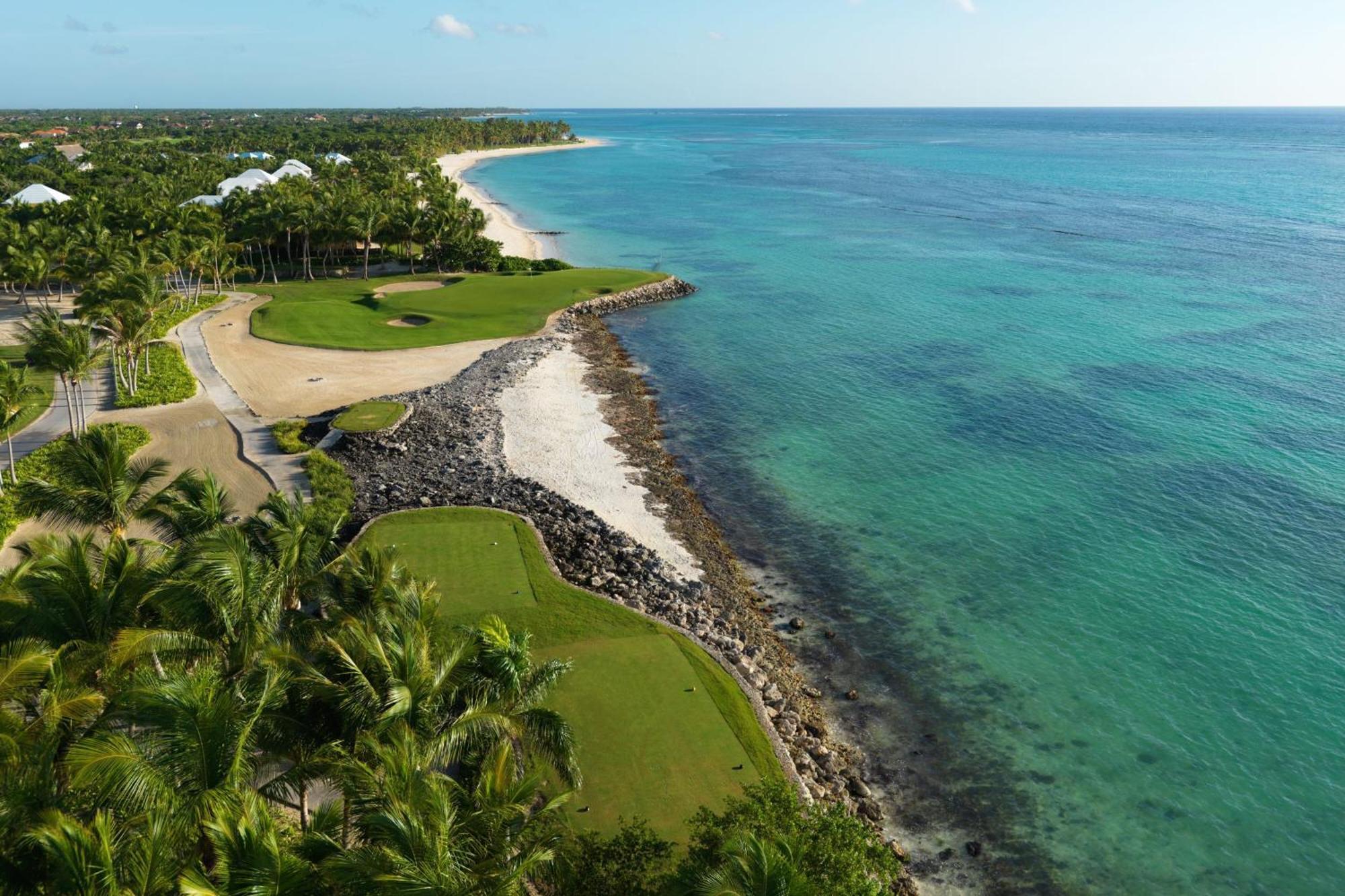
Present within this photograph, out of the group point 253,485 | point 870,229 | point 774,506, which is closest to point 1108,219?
point 870,229

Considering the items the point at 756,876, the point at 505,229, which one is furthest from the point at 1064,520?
the point at 505,229

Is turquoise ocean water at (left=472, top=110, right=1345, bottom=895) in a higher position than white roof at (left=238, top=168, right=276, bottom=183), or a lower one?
lower

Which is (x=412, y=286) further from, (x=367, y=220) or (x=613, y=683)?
(x=613, y=683)

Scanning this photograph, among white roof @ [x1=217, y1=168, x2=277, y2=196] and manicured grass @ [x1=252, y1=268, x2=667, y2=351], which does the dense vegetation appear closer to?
manicured grass @ [x1=252, y1=268, x2=667, y2=351]

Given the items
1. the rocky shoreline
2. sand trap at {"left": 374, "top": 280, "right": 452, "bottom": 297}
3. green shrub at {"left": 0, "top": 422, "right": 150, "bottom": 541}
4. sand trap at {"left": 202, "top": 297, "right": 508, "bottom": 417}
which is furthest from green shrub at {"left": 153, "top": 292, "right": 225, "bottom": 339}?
the rocky shoreline

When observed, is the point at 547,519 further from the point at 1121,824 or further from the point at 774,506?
the point at 1121,824

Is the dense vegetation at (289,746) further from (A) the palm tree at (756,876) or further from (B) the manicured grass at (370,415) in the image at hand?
(B) the manicured grass at (370,415)

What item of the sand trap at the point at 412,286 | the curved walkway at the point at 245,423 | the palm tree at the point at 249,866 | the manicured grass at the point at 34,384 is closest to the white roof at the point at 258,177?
the sand trap at the point at 412,286
